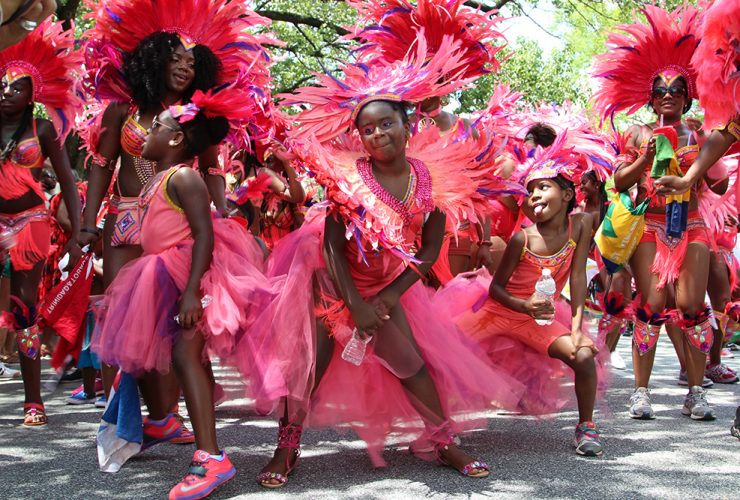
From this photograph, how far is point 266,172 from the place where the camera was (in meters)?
6.64

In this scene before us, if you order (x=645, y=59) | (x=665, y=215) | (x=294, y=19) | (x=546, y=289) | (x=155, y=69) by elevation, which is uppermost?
(x=294, y=19)

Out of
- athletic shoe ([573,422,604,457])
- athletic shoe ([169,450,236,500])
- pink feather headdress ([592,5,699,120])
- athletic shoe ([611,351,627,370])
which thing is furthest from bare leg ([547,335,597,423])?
athletic shoe ([611,351,627,370])

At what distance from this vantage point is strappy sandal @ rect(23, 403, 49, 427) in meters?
4.98

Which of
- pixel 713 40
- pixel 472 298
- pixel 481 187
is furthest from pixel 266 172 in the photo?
pixel 713 40

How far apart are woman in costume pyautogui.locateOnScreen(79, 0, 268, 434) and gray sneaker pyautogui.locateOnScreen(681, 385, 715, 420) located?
3198 mm

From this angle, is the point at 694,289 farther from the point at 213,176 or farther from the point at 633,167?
the point at 213,176

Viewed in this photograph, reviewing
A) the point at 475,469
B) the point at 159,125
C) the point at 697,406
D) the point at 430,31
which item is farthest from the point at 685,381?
the point at 159,125

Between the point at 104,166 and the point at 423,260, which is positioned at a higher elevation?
the point at 104,166

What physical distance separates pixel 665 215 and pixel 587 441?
1.98 m

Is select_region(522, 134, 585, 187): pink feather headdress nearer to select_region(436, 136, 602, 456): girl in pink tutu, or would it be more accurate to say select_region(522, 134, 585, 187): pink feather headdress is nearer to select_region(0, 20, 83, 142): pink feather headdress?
select_region(436, 136, 602, 456): girl in pink tutu

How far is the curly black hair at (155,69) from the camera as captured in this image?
14.9ft

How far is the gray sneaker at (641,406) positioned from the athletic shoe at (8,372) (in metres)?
5.33

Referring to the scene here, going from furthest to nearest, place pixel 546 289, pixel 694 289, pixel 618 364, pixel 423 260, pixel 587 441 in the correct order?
pixel 618 364
pixel 694 289
pixel 546 289
pixel 587 441
pixel 423 260

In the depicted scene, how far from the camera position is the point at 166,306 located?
3754 millimetres
